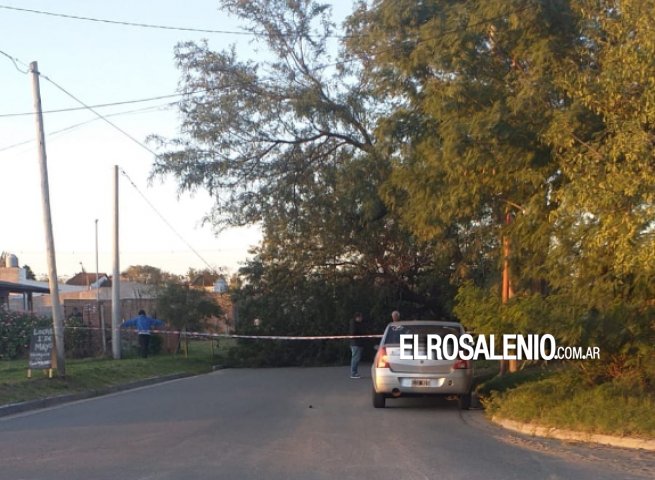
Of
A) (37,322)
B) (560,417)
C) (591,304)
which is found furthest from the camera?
(37,322)

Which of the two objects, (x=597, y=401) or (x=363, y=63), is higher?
(x=363, y=63)

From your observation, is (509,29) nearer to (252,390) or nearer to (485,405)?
(485,405)

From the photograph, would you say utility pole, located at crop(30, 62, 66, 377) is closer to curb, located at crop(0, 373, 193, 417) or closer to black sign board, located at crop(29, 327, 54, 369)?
Result: black sign board, located at crop(29, 327, 54, 369)

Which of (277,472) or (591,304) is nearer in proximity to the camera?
(277,472)

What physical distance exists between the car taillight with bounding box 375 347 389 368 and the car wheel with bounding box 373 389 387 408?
538 mm

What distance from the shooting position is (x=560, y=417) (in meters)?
11.9

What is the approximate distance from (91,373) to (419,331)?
9.30 meters

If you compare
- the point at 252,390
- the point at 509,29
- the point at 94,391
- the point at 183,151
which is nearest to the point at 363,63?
the point at 183,151

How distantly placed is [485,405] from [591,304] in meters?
2.60

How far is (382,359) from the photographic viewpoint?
14.9 metres

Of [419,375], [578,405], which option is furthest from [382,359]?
[578,405]

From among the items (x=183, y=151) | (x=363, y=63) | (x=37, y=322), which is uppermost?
(x=363, y=63)

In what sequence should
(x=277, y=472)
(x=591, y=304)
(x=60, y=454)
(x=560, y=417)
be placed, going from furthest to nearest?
(x=591, y=304) → (x=560, y=417) → (x=60, y=454) → (x=277, y=472)

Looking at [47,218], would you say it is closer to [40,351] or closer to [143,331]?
[40,351]
